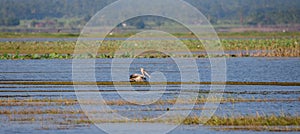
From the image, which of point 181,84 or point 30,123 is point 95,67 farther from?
point 30,123

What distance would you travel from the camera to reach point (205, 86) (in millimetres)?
31500

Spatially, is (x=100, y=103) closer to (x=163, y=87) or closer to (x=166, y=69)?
(x=163, y=87)

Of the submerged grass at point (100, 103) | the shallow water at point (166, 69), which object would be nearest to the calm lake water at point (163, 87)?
the shallow water at point (166, 69)

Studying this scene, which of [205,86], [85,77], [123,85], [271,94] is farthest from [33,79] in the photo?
[271,94]

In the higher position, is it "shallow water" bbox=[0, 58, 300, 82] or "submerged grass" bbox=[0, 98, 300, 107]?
"shallow water" bbox=[0, 58, 300, 82]

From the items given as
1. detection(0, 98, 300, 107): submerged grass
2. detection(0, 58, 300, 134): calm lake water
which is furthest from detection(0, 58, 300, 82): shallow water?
detection(0, 98, 300, 107): submerged grass

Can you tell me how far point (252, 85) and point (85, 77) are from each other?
8049 mm

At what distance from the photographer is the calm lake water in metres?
22.4

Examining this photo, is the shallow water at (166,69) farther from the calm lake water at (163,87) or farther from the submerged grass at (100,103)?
the submerged grass at (100,103)

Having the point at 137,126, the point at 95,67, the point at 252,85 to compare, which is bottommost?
the point at 137,126

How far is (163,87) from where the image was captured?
31.2 metres

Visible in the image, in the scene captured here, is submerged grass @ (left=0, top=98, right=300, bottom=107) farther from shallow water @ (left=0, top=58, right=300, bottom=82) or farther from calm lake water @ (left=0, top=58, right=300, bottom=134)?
shallow water @ (left=0, top=58, right=300, bottom=82)

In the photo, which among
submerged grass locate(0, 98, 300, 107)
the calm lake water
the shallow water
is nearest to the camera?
the calm lake water

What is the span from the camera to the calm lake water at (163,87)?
22359mm
